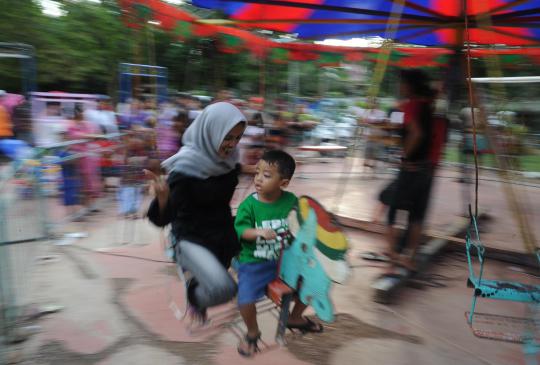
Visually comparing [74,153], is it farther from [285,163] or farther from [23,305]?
[285,163]

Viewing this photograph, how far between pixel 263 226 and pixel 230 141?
0.50 m

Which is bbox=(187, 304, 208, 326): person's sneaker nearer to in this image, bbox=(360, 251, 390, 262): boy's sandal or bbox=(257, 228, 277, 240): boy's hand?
bbox=(257, 228, 277, 240): boy's hand

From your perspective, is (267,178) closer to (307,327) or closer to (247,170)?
(247,170)

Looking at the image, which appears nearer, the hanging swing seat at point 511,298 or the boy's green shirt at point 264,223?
the boy's green shirt at point 264,223

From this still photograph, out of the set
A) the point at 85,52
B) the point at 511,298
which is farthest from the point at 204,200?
the point at 85,52

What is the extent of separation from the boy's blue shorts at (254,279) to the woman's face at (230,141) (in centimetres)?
64

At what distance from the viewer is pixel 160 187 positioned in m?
2.12

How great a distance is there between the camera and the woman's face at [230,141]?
7.44 ft

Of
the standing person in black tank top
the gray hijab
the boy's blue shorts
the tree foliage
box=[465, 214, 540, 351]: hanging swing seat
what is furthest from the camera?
the tree foliage

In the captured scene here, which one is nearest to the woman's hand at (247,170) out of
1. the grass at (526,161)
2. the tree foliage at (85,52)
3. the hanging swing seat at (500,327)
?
the hanging swing seat at (500,327)

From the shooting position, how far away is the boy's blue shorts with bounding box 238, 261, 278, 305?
7.66 feet

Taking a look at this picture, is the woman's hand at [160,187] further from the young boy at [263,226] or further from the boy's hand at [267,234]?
the boy's hand at [267,234]

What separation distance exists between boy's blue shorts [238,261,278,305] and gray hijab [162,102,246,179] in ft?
1.88

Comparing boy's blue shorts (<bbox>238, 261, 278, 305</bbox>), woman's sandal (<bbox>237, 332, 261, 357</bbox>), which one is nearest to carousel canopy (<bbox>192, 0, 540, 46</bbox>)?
boy's blue shorts (<bbox>238, 261, 278, 305</bbox>)
